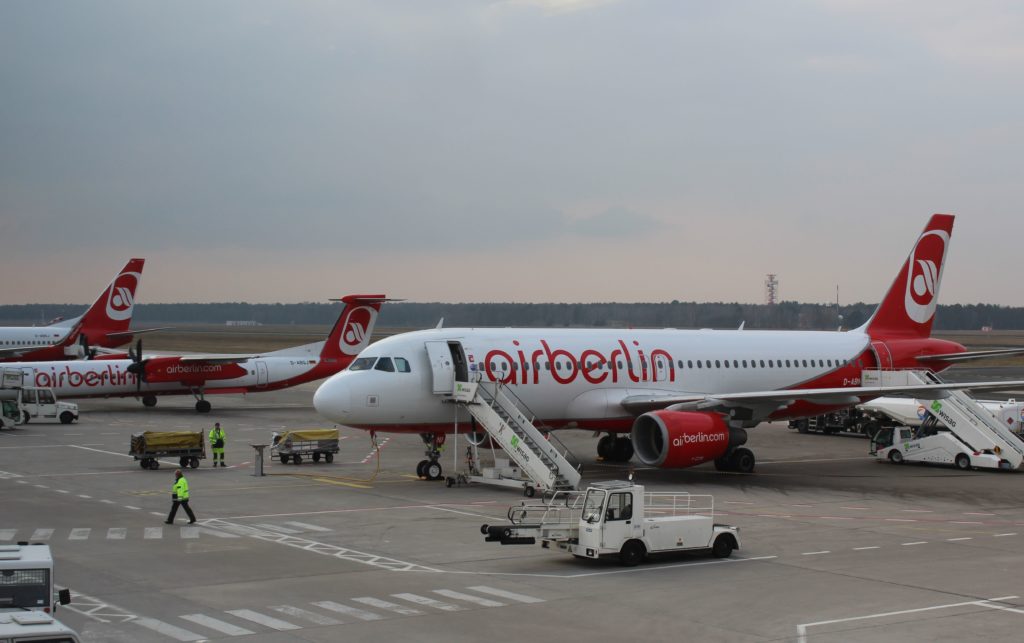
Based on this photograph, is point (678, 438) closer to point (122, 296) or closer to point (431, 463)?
point (431, 463)

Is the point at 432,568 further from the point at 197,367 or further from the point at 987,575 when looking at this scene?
the point at 197,367

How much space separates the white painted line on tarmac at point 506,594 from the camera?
20.1 m

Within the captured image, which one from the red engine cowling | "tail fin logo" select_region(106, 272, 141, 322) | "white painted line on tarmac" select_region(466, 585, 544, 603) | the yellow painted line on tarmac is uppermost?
"tail fin logo" select_region(106, 272, 141, 322)

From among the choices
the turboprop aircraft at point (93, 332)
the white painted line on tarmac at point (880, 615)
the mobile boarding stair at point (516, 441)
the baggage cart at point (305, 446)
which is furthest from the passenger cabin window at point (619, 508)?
the turboprop aircraft at point (93, 332)

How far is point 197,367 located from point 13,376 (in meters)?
10.2

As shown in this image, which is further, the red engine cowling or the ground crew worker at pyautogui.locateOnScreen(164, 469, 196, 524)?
the red engine cowling

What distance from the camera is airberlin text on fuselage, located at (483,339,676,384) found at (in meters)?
37.9

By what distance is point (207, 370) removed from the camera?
219ft

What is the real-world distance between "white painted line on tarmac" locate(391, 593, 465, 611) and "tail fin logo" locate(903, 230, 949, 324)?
34856 mm

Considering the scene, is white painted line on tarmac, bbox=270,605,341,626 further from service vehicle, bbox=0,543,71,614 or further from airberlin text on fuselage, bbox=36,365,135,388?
airberlin text on fuselage, bbox=36,365,135,388

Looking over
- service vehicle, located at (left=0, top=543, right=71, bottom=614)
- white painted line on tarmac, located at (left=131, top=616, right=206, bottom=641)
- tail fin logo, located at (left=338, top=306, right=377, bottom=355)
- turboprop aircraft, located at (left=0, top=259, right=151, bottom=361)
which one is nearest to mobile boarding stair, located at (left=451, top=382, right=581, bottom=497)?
white painted line on tarmac, located at (left=131, top=616, right=206, bottom=641)

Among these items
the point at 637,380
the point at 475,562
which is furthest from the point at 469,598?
the point at 637,380

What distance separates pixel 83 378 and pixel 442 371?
3498cm

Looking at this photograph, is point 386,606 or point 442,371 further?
point 442,371
